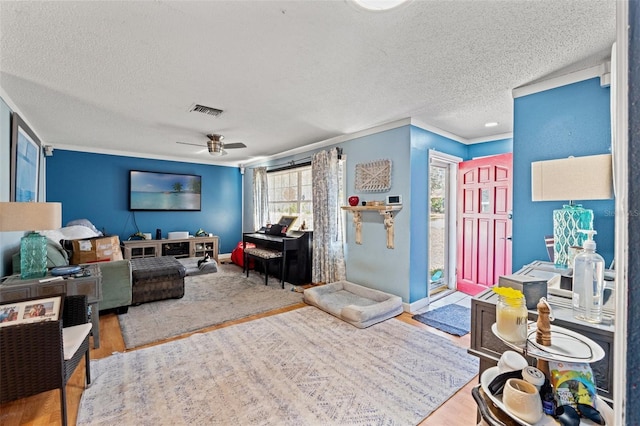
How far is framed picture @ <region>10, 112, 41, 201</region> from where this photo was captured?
9.12 ft

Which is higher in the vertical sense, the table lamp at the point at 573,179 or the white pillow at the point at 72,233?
the table lamp at the point at 573,179

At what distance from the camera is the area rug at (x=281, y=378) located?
5.74 ft

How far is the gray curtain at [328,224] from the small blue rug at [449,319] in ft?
4.44

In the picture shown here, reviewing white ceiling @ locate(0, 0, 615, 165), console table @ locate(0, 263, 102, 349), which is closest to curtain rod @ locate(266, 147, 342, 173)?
white ceiling @ locate(0, 0, 615, 165)

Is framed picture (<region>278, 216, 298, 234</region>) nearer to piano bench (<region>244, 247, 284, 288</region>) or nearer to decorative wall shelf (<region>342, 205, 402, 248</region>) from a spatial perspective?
piano bench (<region>244, 247, 284, 288</region>)

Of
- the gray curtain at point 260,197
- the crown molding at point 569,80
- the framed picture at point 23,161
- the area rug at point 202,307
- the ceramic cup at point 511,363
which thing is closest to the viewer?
the ceramic cup at point 511,363

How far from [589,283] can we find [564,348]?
37cm

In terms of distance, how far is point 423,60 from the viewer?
205 centimetres

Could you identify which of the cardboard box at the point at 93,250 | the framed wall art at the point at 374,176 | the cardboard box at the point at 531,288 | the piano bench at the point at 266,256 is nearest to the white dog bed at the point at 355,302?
the piano bench at the point at 266,256

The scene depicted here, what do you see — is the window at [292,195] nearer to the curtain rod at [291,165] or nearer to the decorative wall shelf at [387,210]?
the curtain rod at [291,165]

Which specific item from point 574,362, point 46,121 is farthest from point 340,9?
point 46,121

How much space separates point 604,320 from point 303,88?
7.95ft

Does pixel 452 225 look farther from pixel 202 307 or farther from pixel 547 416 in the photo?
pixel 547 416

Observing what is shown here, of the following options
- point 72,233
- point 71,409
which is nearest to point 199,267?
point 72,233
